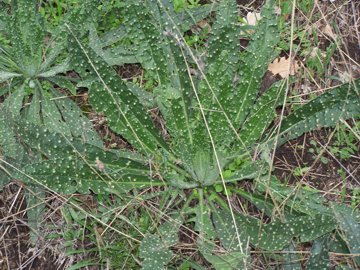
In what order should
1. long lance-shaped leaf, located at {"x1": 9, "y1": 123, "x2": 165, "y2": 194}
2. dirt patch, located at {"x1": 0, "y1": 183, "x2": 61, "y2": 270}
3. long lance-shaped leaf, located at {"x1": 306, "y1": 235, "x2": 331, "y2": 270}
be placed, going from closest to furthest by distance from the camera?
long lance-shaped leaf, located at {"x1": 306, "y1": 235, "x2": 331, "y2": 270} → long lance-shaped leaf, located at {"x1": 9, "y1": 123, "x2": 165, "y2": 194} → dirt patch, located at {"x1": 0, "y1": 183, "x2": 61, "y2": 270}

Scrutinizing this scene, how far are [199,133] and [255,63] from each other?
0.37 meters

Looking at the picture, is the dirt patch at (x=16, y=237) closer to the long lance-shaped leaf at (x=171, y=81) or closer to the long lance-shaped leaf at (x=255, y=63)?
the long lance-shaped leaf at (x=171, y=81)

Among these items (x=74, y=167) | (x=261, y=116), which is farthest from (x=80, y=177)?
(x=261, y=116)

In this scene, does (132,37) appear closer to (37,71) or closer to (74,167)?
(37,71)

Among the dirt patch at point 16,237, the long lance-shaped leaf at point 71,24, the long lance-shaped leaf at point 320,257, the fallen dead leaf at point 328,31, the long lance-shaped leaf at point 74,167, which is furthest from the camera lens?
the fallen dead leaf at point 328,31

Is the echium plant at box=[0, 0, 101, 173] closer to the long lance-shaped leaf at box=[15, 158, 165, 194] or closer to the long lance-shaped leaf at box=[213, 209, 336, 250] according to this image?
the long lance-shaped leaf at box=[15, 158, 165, 194]

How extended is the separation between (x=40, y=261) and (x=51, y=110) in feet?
2.08

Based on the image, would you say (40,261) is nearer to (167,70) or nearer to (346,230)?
(167,70)

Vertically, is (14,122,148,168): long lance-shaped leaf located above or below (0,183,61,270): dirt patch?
above

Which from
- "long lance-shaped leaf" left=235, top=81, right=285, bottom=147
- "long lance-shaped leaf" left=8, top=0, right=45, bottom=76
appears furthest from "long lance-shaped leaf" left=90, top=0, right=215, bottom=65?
"long lance-shaped leaf" left=235, top=81, right=285, bottom=147

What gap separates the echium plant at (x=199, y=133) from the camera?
2.46 metres

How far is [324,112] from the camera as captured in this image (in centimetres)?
254

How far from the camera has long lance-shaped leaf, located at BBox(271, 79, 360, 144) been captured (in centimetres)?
249

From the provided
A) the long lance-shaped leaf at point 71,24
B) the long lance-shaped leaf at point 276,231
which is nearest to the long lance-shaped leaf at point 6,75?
the long lance-shaped leaf at point 71,24
